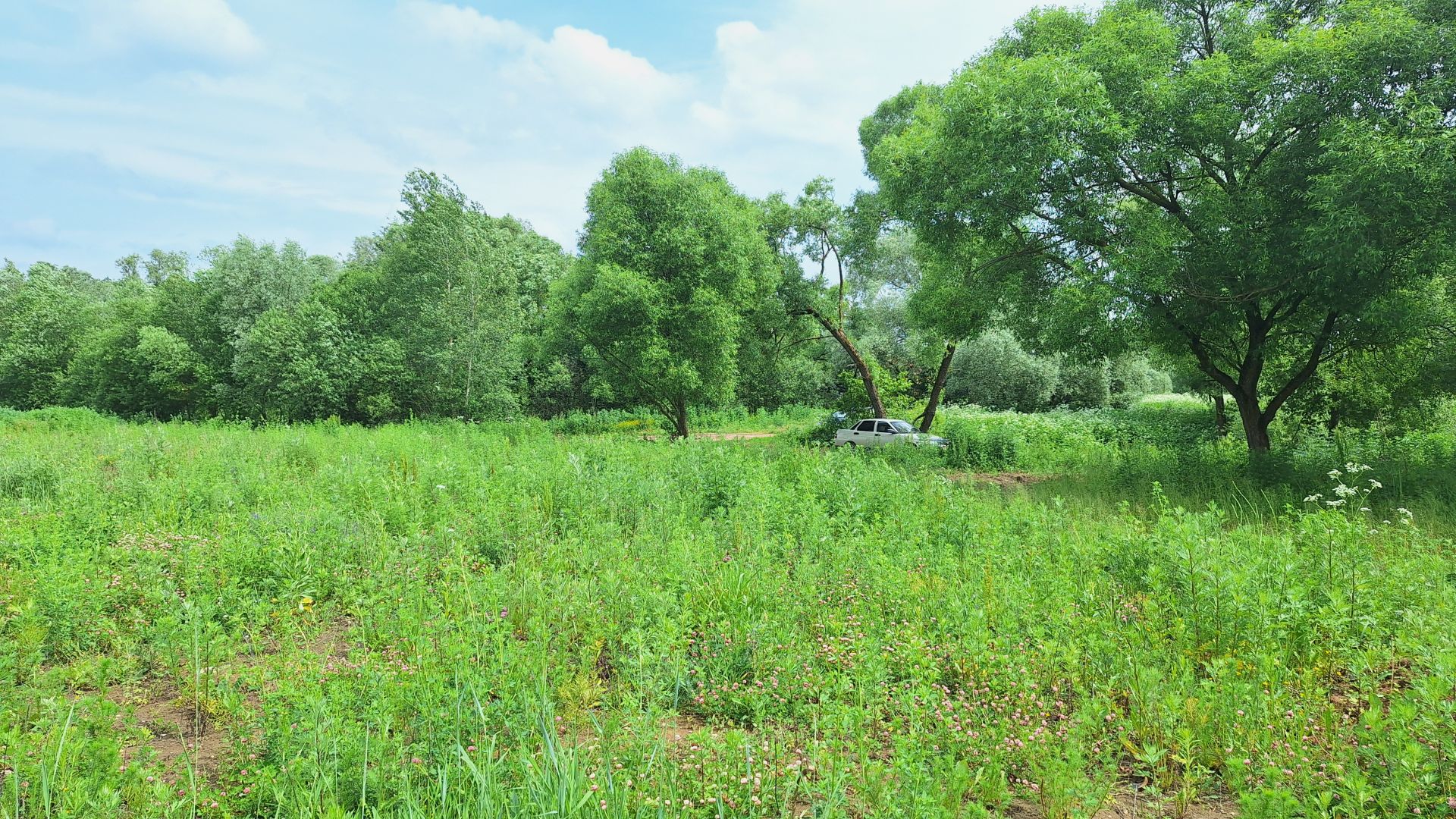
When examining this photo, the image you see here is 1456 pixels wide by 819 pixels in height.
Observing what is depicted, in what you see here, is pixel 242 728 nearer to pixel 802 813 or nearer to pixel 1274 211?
pixel 802 813

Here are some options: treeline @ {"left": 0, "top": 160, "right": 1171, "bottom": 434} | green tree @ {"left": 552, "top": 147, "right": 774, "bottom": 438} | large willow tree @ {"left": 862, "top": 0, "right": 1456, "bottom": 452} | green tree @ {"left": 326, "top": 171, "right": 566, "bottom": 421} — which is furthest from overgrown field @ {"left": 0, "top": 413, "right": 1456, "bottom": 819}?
green tree @ {"left": 326, "top": 171, "right": 566, "bottom": 421}

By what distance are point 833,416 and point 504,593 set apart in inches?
784

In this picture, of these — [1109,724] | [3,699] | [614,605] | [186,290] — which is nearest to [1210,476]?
[1109,724]

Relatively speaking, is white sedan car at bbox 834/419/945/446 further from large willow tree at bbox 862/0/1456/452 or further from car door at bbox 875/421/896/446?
large willow tree at bbox 862/0/1456/452

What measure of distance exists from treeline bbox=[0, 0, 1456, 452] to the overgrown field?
19.0 feet

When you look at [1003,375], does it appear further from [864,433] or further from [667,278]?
[667,278]

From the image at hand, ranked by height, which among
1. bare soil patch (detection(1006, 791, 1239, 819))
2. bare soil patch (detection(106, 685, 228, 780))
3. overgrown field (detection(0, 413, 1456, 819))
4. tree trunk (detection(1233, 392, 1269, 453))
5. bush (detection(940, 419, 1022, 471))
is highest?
tree trunk (detection(1233, 392, 1269, 453))

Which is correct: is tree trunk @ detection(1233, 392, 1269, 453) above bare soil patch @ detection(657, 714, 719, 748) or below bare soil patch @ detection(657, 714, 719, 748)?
above

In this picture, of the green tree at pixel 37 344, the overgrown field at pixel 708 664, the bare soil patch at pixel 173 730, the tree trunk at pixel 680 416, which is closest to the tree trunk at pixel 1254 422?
the overgrown field at pixel 708 664

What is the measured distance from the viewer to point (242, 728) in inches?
115

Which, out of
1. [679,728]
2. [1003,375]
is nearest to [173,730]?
[679,728]

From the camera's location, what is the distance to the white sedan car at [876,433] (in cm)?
1991

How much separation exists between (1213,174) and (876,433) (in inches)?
448

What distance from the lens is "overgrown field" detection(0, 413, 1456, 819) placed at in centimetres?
260
